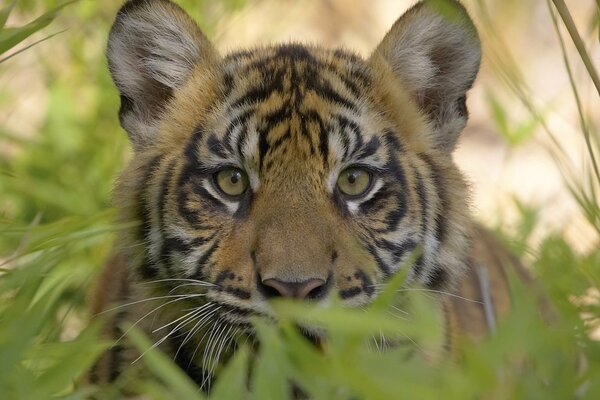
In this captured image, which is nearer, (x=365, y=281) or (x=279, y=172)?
(x=365, y=281)

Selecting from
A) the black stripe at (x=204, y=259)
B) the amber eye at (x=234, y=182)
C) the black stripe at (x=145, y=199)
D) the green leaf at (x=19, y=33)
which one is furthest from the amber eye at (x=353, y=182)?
the green leaf at (x=19, y=33)

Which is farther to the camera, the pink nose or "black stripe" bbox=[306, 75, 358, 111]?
"black stripe" bbox=[306, 75, 358, 111]

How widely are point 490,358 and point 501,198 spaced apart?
4268mm

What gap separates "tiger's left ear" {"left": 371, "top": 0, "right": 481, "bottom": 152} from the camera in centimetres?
295

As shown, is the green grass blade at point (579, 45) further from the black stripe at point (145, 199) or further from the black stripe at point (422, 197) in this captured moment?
the black stripe at point (145, 199)

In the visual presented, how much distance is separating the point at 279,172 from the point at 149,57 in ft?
2.31

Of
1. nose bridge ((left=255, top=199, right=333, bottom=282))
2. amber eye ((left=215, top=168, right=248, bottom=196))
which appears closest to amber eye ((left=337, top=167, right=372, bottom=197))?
nose bridge ((left=255, top=199, right=333, bottom=282))

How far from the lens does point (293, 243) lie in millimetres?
2424

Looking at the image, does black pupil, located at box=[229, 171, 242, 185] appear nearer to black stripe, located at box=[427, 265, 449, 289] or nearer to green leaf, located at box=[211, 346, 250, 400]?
black stripe, located at box=[427, 265, 449, 289]

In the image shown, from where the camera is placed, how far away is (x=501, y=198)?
580 centimetres

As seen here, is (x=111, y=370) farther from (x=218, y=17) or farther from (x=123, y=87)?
(x=218, y=17)

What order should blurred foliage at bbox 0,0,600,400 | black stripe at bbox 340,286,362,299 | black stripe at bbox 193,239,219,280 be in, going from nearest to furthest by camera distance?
blurred foliage at bbox 0,0,600,400, black stripe at bbox 340,286,362,299, black stripe at bbox 193,239,219,280

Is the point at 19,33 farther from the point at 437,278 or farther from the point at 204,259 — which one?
the point at 437,278

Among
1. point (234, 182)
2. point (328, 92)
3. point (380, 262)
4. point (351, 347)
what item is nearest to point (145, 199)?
point (234, 182)
